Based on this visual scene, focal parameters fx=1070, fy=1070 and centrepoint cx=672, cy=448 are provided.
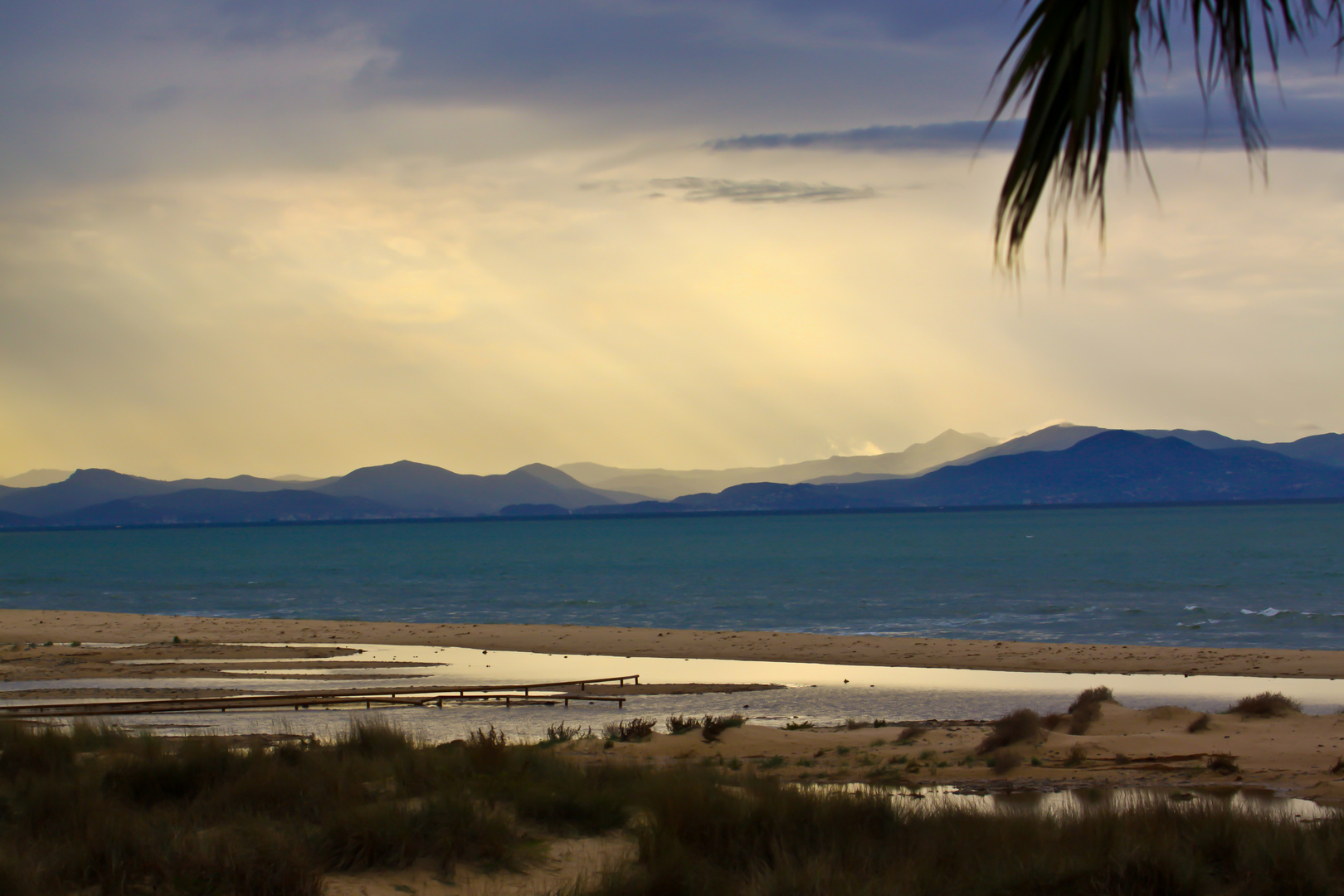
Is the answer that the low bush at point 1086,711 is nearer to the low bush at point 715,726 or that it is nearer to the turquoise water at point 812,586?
the low bush at point 715,726

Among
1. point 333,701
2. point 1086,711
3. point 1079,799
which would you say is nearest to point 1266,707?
point 1086,711

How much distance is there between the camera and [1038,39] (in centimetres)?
223

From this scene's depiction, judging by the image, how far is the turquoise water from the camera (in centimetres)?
4669

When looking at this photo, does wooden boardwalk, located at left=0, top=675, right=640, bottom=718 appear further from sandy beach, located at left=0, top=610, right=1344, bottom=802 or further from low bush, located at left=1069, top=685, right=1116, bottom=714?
low bush, located at left=1069, top=685, right=1116, bottom=714

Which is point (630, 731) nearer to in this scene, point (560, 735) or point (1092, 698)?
point (560, 735)

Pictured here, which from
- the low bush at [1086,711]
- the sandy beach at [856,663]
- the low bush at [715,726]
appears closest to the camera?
the sandy beach at [856,663]

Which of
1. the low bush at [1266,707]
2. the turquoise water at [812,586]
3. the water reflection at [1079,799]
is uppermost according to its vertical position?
the water reflection at [1079,799]

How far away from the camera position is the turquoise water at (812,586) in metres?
46.7

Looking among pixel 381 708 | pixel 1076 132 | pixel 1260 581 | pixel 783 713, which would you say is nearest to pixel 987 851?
pixel 1076 132

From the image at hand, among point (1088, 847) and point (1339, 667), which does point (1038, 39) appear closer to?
point (1088, 847)

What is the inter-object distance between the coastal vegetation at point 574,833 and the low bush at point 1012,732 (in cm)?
570

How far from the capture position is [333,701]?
77.7 ft

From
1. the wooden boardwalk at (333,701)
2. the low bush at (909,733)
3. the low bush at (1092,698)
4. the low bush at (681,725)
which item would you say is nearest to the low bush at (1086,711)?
the low bush at (1092,698)

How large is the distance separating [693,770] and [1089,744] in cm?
842
